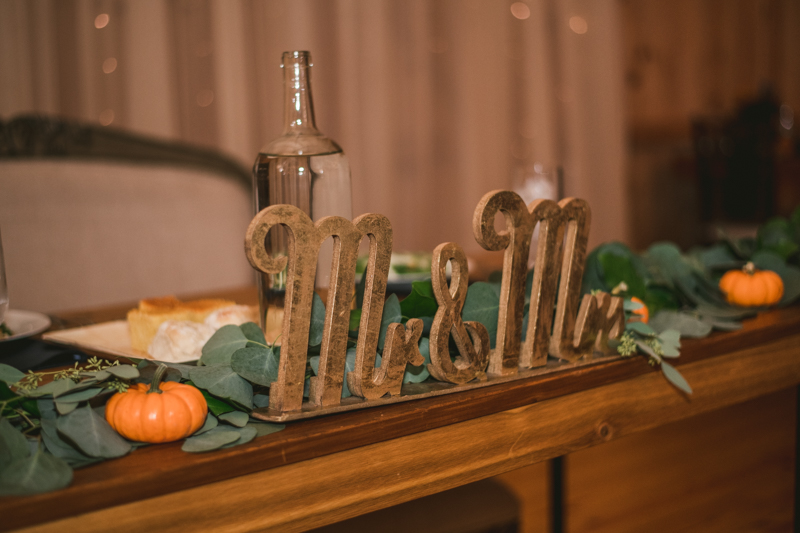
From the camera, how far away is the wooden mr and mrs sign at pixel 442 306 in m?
0.48

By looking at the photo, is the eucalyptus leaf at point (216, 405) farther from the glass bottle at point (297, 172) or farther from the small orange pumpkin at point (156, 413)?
the glass bottle at point (297, 172)

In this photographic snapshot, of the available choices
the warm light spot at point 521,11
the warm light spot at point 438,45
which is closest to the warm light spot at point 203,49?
the warm light spot at point 438,45

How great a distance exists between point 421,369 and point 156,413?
0.23 meters

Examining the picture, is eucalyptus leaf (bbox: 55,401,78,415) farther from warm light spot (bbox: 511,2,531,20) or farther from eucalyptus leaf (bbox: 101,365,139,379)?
warm light spot (bbox: 511,2,531,20)

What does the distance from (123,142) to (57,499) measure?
1.65 m

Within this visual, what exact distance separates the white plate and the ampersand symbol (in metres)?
0.51

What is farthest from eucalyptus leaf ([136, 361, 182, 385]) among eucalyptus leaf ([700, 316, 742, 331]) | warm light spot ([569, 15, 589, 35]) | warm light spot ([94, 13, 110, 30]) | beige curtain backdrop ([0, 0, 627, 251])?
warm light spot ([569, 15, 589, 35])

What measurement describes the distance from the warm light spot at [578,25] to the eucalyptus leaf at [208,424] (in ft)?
10.3

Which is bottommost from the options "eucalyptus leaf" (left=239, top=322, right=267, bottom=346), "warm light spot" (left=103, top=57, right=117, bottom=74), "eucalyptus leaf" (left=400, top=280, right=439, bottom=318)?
"eucalyptus leaf" (left=239, top=322, right=267, bottom=346)

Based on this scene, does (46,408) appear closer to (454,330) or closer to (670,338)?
(454,330)

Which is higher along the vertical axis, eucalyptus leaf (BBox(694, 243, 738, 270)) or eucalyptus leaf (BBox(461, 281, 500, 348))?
eucalyptus leaf (BBox(461, 281, 500, 348))

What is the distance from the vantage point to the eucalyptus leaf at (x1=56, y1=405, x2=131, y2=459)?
420 mm

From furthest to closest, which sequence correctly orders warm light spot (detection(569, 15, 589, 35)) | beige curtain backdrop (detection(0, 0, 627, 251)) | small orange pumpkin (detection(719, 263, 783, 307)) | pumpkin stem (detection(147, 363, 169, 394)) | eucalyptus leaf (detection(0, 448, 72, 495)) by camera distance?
warm light spot (detection(569, 15, 589, 35)) → beige curtain backdrop (detection(0, 0, 627, 251)) → small orange pumpkin (detection(719, 263, 783, 307)) → pumpkin stem (detection(147, 363, 169, 394)) → eucalyptus leaf (detection(0, 448, 72, 495))

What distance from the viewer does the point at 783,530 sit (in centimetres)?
130
